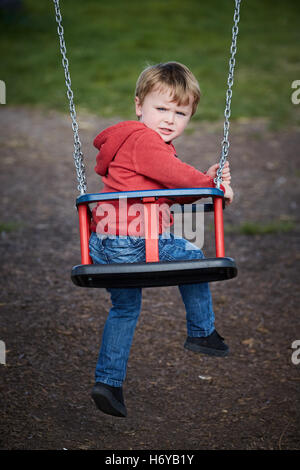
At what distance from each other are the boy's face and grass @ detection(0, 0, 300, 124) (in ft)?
25.4

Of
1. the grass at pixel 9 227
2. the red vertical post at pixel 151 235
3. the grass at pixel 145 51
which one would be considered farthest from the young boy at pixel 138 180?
the grass at pixel 145 51

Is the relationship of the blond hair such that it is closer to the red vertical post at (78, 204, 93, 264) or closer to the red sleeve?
the red sleeve

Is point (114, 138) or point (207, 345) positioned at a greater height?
point (114, 138)

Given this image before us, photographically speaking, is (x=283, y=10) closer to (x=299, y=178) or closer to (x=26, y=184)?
(x=299, y=178)

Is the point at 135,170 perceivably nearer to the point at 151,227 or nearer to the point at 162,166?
the point at 162,166

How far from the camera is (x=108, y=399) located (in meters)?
2.62

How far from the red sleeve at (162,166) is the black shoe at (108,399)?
0.98 meters

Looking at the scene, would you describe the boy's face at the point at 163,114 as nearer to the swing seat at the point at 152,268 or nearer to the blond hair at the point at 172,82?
the blond hair at the point at 172,82

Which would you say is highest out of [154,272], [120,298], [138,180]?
[138,180]

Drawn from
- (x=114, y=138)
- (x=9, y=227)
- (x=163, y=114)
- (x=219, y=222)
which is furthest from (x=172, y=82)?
(x=9, y=227)

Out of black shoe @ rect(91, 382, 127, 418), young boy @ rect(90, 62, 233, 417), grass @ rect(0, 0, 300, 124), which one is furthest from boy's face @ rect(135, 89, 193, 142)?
grass @ rect(0, 0, 300, 124)

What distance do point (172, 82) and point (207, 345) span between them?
1282 mm

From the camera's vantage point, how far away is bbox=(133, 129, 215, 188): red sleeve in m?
2.45

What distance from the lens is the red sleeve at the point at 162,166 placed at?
2.45m
